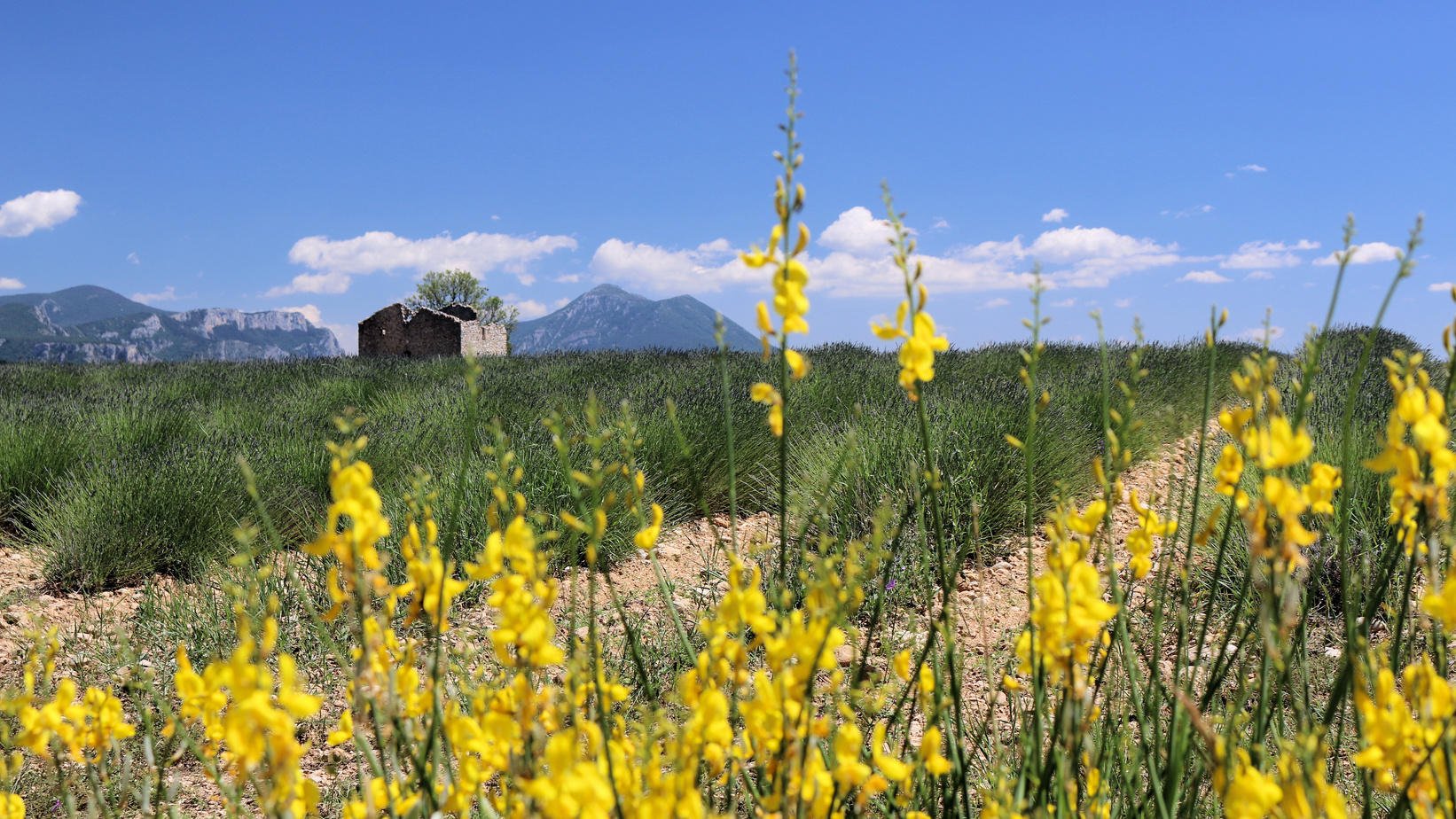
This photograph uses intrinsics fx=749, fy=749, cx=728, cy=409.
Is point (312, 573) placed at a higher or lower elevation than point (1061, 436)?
lower

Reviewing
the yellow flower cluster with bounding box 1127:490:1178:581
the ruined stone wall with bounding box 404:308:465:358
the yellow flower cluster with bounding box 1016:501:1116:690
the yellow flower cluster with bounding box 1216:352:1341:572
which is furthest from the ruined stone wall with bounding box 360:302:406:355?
the yellow flower cluster with bounding box 1216:352:1341:572

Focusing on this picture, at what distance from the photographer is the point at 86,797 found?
174 centimetres

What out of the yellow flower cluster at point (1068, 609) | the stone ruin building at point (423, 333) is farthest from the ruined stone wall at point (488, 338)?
the yellow flower cluster at point (1068, 609)

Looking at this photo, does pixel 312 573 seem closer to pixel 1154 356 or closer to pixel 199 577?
pixel 199 577

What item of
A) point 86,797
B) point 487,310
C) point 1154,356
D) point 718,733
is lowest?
point 86,797

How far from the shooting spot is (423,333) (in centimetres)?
2317

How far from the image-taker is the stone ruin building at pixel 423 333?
72.8 feet

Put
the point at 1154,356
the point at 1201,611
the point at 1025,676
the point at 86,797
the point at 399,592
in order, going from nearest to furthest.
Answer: the point at 399,592
the point at 86,797
the point at 1025,676
the point at 1201,611
the point at 1154,356

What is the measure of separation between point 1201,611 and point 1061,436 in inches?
50.4

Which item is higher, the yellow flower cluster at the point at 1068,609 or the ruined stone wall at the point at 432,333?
the ruined stone wall at the point at 432,333

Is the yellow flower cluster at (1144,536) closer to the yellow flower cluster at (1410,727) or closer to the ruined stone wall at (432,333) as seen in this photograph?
the yellow flower cluster at (1410,727)

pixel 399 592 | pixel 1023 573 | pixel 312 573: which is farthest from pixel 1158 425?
pixel 399 592

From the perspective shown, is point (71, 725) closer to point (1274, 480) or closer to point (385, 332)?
point (1274, 480)

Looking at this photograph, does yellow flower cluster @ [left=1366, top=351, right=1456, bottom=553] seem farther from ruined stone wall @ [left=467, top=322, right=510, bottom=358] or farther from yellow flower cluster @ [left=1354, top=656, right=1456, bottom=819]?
ruined stone wall @ [left=467, top=322, right=510, bottom=358]
